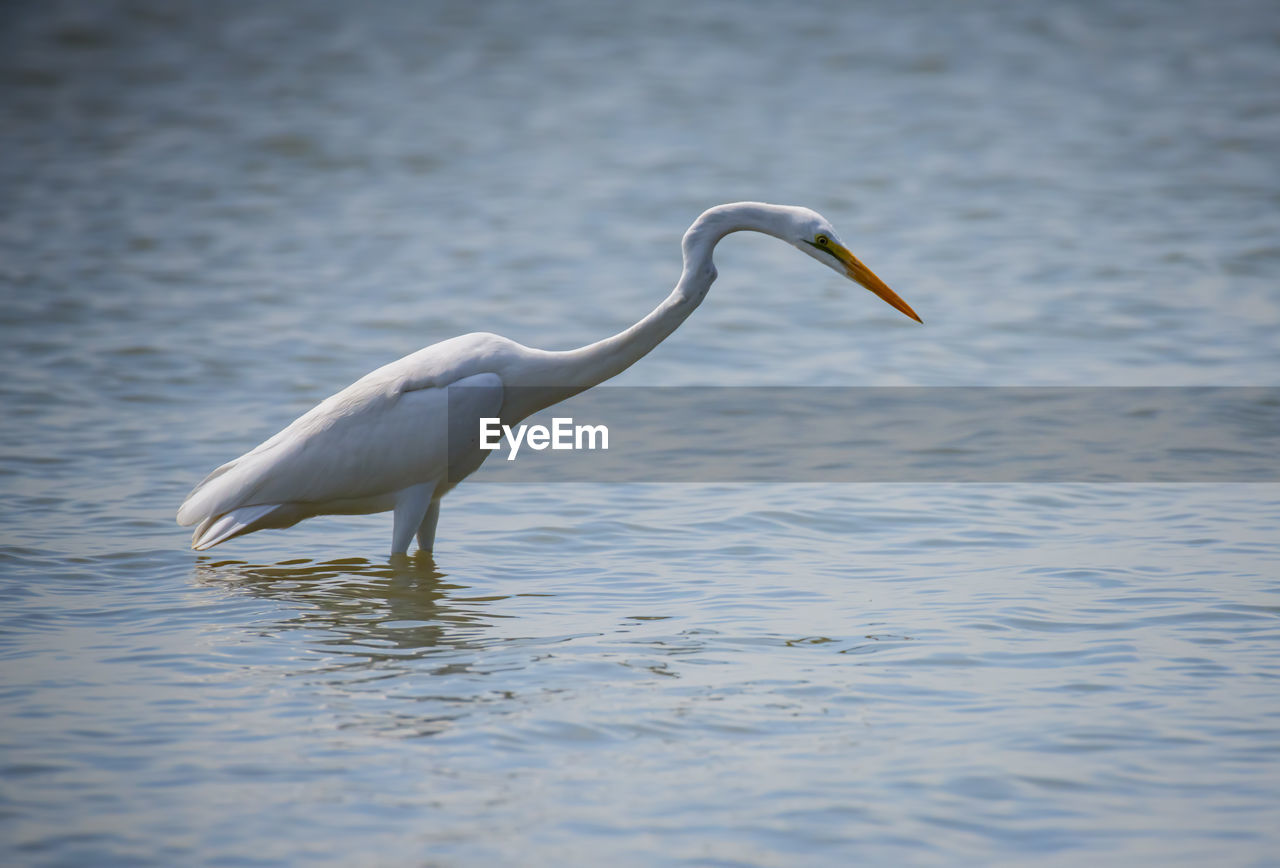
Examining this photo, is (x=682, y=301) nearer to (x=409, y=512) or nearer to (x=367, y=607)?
(x=409, y=512)

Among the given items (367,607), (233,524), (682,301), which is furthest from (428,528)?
(682,301)

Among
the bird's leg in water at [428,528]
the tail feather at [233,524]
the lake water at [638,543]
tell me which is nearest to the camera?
the lake water at [638,543]

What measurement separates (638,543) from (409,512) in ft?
3.84

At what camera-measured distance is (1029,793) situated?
167 inches

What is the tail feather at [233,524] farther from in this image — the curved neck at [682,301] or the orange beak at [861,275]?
the orange beak at [861,275]

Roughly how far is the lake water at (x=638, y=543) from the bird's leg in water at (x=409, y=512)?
0.54ft

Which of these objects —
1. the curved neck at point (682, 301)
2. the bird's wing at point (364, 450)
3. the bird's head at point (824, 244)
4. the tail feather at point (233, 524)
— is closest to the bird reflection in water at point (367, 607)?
the tail feather at point (233, 524)

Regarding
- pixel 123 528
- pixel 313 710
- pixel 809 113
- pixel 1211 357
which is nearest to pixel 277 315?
pixel 123 528

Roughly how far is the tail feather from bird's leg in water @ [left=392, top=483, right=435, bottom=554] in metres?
0.52

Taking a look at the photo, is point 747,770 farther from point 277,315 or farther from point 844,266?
point 277,315

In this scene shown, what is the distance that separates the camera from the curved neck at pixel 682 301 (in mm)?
6137

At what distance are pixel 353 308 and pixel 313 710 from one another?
8.45 meters

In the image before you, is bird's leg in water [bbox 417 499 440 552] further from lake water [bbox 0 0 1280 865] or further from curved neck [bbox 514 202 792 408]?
curved neck [bbox 514 202 792 408]

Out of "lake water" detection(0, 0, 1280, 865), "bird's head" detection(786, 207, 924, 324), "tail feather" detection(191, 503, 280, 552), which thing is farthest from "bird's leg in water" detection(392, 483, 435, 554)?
"bird's head" detection(786, 207, 924, 324)
